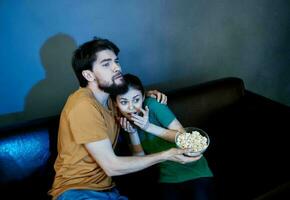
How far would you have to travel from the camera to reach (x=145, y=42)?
2.23 metres

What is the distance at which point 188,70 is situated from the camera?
2559 mm

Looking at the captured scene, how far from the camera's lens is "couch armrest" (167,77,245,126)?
6.70 feet

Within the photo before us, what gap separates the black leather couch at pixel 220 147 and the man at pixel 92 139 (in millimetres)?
174

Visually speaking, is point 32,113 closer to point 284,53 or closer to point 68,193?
point 68,193

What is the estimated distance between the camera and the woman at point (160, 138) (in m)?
1.59

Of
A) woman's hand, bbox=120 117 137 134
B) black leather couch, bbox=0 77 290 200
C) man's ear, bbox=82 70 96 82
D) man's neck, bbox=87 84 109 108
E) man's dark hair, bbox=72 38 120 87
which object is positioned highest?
man's dark hair, bbox=72 38 120 87

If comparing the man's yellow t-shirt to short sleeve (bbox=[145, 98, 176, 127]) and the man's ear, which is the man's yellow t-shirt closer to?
the man's ear

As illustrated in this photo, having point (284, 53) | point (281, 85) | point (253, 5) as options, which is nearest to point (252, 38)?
point (253, 5)

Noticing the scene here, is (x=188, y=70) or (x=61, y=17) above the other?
(x=61, y=17)

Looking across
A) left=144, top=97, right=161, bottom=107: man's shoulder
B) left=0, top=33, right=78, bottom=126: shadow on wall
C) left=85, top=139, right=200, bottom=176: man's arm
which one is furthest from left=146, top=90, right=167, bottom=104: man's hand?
left=0, top=33, right=78, bottom=126: shadow on wall

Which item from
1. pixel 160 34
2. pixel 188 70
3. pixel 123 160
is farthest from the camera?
pixel 188 70

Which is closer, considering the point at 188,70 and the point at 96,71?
the point at 96,71

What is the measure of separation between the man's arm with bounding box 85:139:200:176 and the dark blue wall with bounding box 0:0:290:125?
776 millimetres

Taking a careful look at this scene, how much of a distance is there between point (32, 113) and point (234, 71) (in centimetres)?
188
